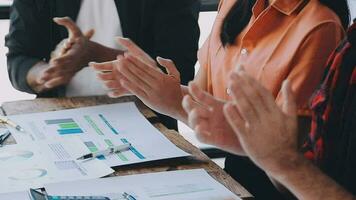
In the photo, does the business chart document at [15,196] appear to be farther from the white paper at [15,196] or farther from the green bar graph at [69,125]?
the green bar graph at [69,125]

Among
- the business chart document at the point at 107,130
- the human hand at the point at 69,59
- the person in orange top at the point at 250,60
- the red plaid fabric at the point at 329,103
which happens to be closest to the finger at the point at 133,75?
the person in orange top at the point at 250,60

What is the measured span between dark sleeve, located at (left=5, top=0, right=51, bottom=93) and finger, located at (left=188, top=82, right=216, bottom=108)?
0.98m

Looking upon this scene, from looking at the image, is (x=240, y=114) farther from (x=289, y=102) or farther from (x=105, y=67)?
(x=105, y=67)

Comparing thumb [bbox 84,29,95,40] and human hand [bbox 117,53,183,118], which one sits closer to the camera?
human hand [bbox 117,53,183,118]

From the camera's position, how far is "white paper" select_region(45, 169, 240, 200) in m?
1.37

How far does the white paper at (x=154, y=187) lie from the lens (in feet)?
4.50

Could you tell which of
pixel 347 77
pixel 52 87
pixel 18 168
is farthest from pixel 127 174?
pixel 52 87

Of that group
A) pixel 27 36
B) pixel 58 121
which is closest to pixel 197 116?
pixel 58 121

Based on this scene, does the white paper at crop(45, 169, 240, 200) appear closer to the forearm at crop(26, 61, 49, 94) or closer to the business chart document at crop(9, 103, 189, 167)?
the business chart document at crop(9, 103, 189, 167)

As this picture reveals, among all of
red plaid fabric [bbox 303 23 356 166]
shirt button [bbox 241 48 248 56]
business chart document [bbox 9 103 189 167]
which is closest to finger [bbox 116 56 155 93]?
business chart document [bbox 9 103 189 167]

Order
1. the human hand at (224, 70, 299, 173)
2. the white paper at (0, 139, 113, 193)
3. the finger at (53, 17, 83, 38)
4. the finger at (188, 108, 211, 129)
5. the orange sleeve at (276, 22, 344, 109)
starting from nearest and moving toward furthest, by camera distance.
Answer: the human hand at (224, 70, 299, 173) < the finger at (188, 108, 211, 129) < the white paper at (0, 139, 113, 193) < the orange sleeve at (276, 22, 344, 109) < the finger at (53, 17, 83, 38)

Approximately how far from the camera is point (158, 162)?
1557 millimetres

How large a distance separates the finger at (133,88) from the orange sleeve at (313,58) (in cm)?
35

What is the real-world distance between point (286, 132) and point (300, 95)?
37 cm
